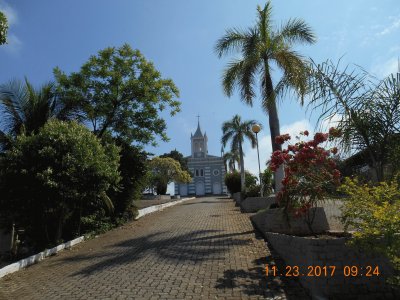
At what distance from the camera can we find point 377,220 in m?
5.02

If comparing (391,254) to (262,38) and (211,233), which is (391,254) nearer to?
(211,233)

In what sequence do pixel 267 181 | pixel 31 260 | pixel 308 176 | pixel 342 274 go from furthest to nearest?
pixel 267 181 → pixel 31 260 → pixel 308 176 → pixel 342 274

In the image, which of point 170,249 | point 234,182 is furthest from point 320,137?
point 234,182

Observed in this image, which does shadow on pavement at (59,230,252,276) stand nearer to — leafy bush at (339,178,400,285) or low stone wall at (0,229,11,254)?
leafy bush at (339,178,400,285)

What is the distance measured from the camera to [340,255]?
5.95 metres

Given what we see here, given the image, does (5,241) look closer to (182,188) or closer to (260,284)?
(260,284)

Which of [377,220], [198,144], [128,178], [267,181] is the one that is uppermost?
[198,144]

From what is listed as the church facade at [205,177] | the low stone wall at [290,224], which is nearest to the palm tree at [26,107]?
the low stone wall at [290,224]

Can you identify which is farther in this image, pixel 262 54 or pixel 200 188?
pixel 200 188

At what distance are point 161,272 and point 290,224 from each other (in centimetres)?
369

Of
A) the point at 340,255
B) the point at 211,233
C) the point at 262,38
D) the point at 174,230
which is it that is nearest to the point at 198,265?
the point at 340,255

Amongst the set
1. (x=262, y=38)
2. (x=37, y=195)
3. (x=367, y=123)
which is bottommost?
(x=37, y=195)

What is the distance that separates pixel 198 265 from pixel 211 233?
4.28 metres

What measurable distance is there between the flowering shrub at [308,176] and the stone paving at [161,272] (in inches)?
53.2
